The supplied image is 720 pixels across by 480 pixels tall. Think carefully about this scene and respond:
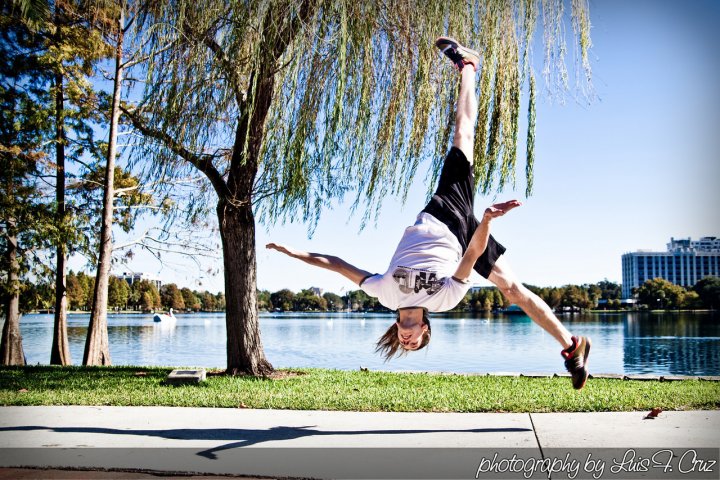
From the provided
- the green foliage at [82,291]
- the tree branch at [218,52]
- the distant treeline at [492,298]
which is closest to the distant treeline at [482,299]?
the distant treeline at [492,298]

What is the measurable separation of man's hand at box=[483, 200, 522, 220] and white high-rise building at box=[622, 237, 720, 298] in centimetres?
7462

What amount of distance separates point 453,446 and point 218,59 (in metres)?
4.82

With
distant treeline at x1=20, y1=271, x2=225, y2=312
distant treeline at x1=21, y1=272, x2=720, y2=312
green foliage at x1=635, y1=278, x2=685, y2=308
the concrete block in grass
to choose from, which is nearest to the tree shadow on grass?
the concrete block in grass

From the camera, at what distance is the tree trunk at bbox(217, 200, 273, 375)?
8945 mm

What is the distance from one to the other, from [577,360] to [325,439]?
1772 mm

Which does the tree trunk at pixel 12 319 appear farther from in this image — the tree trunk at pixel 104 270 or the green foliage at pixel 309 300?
the green foliage at pixel 309 300

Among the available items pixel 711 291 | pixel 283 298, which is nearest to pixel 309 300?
pixel 283 298

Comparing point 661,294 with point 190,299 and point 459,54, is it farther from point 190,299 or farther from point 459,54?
point 459,54

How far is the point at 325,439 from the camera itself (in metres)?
4.46

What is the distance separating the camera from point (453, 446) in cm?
415

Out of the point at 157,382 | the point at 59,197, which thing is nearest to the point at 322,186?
the point at 157,382

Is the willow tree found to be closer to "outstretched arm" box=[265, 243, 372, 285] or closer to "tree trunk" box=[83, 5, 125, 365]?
"outstretched arm" box=[265, 243, 372, 285]

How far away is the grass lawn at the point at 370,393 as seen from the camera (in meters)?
5.97

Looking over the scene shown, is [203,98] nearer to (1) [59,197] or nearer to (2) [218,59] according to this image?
(2) [218,59]
